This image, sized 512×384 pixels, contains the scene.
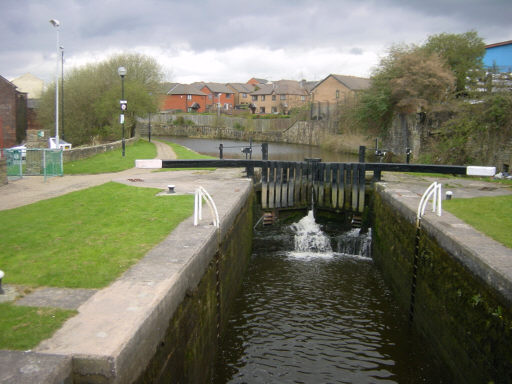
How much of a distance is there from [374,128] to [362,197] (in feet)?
53.9

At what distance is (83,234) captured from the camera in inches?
287

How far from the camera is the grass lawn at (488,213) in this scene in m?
7.45

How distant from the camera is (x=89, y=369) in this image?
3.40m

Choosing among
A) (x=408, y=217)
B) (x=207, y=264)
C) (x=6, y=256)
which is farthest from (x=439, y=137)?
(x=6, y=256)

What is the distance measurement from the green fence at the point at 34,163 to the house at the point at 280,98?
2460 inches

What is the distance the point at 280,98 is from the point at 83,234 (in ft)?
239

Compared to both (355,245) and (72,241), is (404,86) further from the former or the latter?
(72,241)

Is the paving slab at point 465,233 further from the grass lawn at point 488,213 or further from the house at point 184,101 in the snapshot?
the house at point 184,101

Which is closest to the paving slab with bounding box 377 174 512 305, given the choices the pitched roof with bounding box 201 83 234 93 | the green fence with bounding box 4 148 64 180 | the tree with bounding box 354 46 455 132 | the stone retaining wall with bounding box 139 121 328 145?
the green fence with bounding box 4 148 64 180

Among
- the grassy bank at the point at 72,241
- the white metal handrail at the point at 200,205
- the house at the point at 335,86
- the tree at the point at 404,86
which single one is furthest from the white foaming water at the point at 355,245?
the house at the point at 335,86

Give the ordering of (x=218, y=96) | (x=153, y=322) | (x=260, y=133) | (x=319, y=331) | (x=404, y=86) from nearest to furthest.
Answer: (x=153, y=322) → (x=319, y=331) → (x=404, y=86) → (x=260, y=133) → (x=218, y=96)

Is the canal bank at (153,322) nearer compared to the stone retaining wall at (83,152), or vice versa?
the canal bank at (153,322)

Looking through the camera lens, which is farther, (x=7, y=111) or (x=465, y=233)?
(x=7, y=111)

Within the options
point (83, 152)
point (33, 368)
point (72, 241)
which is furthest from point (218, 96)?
point (33, 368)
